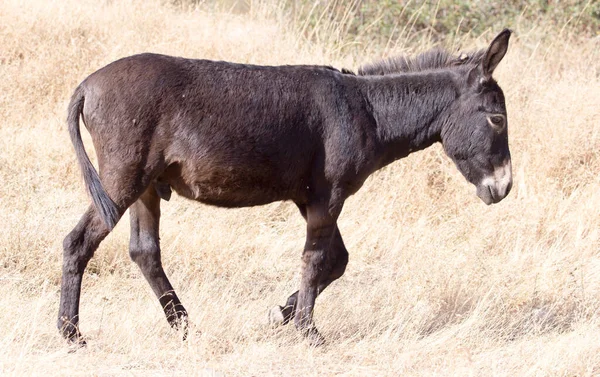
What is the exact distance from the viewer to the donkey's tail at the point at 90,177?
15.4ft

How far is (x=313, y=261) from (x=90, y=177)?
57.2 inches

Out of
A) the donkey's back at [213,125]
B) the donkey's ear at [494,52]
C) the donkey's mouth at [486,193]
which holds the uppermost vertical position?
the donkey's ear at [494,52]

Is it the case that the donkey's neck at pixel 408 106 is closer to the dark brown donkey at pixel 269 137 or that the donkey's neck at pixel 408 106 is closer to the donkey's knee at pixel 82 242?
the dark brown donkey at pixel 269 137

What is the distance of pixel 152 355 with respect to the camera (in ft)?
15.7

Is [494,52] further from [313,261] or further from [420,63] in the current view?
[313,261]

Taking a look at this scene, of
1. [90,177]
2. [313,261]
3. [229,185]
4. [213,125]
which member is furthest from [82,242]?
[313,261]

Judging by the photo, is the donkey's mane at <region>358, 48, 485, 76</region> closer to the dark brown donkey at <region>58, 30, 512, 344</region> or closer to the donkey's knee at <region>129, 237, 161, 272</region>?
the dark brown donkey at <region>58, 30, 512, 344</region>

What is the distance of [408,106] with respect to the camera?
5.41m

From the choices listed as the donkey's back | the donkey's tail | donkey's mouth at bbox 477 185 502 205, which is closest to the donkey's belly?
the donkey's back

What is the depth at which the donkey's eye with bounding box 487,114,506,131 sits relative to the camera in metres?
5.41

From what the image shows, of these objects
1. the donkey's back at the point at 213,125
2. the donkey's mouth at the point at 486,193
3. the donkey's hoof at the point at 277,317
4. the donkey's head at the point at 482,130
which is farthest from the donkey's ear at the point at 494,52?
the donkey's hoof at the point at 277,317

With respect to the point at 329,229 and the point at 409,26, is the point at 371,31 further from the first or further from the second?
the point at 329,229

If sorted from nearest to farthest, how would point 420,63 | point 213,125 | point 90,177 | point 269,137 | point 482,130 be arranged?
1. point 90,177
2. point 213,125
3. point 269,137
4. point 482,130
5. point 420,63

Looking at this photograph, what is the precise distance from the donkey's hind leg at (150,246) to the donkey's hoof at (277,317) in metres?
0.57
